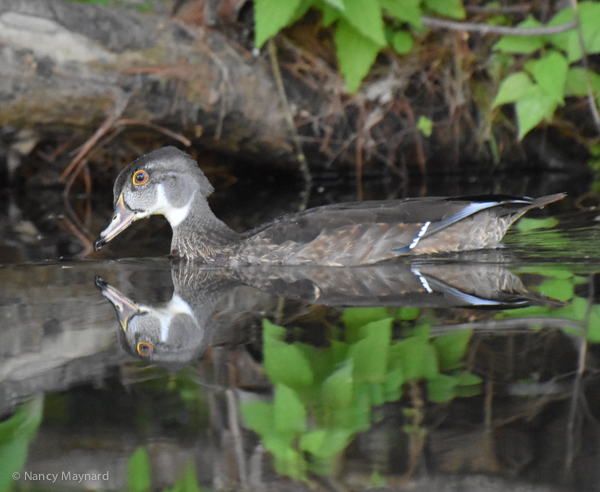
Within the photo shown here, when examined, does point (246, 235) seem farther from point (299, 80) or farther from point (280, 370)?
point (299, 80)

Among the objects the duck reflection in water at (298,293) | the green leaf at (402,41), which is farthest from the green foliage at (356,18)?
the duck reflection in water at (298,293)

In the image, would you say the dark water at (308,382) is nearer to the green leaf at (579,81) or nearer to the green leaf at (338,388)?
the green leaf at (338,388)

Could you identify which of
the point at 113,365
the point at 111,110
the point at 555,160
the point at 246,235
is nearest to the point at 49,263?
the point at 246,235

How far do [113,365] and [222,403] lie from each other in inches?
21.5

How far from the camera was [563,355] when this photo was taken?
2.38 meters

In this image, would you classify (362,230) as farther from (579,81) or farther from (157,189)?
(579,81)

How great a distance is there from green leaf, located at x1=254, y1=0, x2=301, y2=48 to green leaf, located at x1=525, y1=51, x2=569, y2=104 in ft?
6.56

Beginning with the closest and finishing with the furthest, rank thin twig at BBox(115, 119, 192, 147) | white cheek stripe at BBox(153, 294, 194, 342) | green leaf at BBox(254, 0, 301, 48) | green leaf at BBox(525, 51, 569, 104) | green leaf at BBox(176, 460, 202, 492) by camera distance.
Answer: green leaf at BBox(176, 460, 202, 492), white cheek stripe at BBox(153, 294, 194, 342), green leaf at BBox(254, 0, 301, 48), green leaf at BBox(525, 51, 569, 104), thin twig at BBox(115, 119, 192, 147)

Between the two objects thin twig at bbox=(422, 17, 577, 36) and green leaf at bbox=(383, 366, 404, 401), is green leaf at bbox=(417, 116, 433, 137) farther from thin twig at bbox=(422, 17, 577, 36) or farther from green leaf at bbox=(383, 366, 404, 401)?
green leaf at bbox=(383, 366, 404, 401)

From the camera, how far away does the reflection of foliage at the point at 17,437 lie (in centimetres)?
184

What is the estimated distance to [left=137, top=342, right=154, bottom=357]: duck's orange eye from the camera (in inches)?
104

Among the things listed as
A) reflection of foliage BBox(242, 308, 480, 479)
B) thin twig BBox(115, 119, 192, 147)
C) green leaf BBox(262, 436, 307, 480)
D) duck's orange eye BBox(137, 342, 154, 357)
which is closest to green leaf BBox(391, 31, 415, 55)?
thin twig BBox(115, 119, 192, 147)

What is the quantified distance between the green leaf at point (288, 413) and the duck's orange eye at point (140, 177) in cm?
257

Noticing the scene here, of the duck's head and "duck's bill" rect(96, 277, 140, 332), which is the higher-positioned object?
the duck's head
